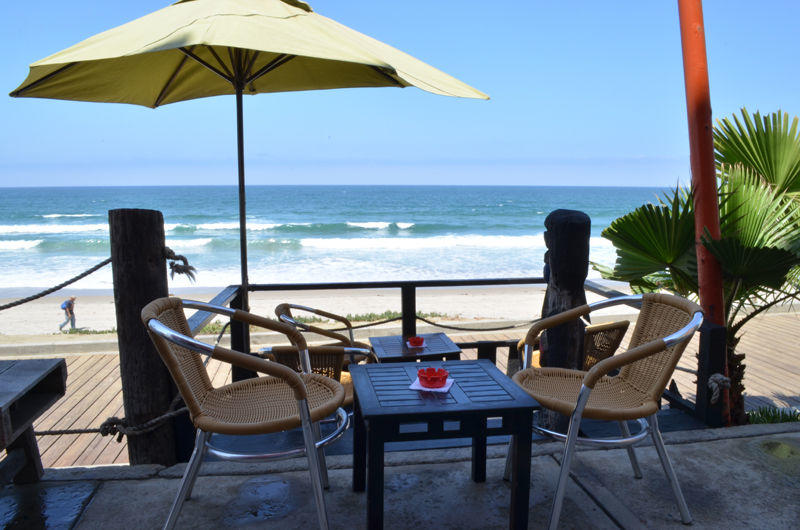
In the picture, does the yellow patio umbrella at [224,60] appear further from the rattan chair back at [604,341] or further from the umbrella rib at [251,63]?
the rattan chair back at [604,341]

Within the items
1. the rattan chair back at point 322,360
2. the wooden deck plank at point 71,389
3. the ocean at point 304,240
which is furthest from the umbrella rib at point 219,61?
the ocean at point 304,240

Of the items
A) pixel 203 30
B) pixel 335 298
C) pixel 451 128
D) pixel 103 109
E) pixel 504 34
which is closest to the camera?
pixel 203 30

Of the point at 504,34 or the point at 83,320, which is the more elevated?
the point at 504,34

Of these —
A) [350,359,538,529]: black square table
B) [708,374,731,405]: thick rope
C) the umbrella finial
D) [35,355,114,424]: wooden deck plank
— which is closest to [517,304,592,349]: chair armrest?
[350,359,538,529]: black square table

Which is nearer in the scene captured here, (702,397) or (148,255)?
(148,255)

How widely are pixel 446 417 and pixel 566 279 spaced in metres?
1.40

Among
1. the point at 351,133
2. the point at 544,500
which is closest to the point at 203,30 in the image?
the point at 544,500

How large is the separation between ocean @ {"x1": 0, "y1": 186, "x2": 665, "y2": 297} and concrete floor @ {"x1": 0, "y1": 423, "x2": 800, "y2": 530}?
14359 mm

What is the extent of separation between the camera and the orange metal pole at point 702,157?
2.76 metres

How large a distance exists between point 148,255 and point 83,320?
10.5 m

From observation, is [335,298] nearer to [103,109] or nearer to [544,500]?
[544,500]

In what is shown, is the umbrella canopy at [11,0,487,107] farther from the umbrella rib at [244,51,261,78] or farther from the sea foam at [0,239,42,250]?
the sea foam at [0,239,42,250]

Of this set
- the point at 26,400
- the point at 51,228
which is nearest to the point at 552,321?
the point at 26,400

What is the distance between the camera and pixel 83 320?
37.0ft
